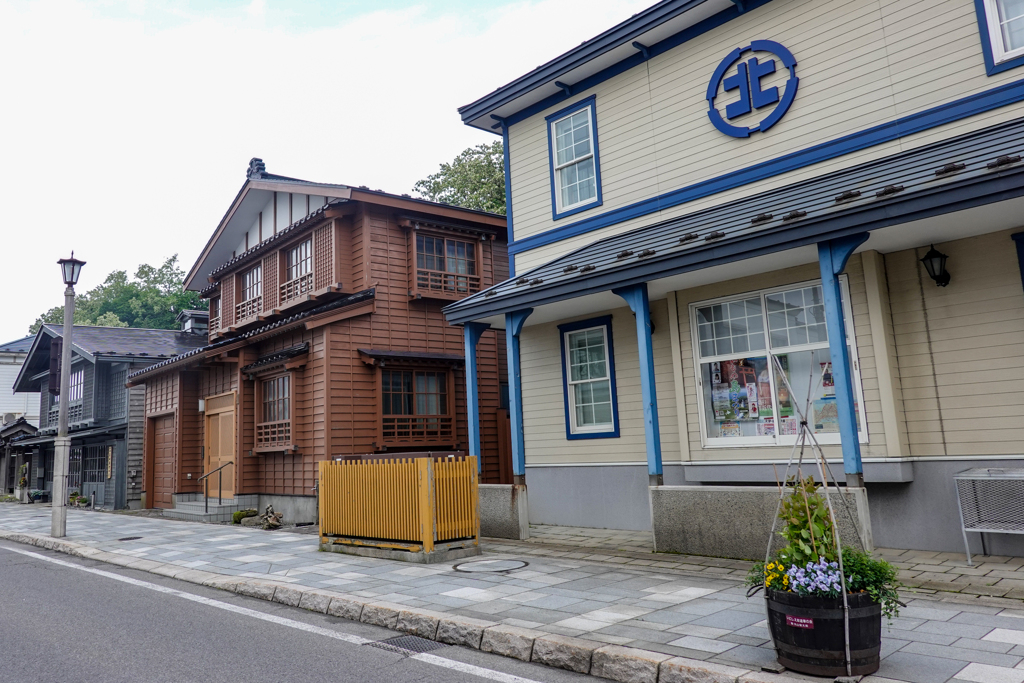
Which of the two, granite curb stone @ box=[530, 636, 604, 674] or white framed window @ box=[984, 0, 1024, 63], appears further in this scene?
white framed window @ box=[984, 0, 1024, 63]

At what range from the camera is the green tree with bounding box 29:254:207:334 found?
186 feet

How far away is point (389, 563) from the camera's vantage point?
884 centimetres

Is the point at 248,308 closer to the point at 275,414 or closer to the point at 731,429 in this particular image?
the point at 275,414

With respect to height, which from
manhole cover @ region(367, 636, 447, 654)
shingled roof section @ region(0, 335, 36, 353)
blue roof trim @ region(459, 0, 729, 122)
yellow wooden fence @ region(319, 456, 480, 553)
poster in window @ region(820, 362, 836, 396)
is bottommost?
manhole cover @ region(367, 636, 447, 654)

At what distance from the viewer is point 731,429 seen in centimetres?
947

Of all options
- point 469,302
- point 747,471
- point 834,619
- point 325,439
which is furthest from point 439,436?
point 834,619

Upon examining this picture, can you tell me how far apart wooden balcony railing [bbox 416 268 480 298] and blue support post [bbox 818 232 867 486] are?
1032 cm

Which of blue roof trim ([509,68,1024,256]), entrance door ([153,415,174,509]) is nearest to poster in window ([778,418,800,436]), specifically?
blue roof trim ([509,68,1024,256])

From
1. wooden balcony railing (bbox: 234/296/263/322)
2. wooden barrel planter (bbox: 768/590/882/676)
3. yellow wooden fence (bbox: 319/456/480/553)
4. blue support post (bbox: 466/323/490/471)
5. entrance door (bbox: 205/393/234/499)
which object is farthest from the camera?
wooden balcony railing (bbox: 234/296/263/322)

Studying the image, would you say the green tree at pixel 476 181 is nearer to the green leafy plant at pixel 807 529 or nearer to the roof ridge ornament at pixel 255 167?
the roof ridge ornament at pixel 255 167

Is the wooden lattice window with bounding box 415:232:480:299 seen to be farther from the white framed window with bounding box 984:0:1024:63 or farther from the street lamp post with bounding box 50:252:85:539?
the white framed window with bounding box 984:0:1024:63

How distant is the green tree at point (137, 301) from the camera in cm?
5655

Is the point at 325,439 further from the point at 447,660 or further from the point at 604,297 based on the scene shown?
the point at 447,660

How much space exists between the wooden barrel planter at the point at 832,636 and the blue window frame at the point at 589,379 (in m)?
6.64
